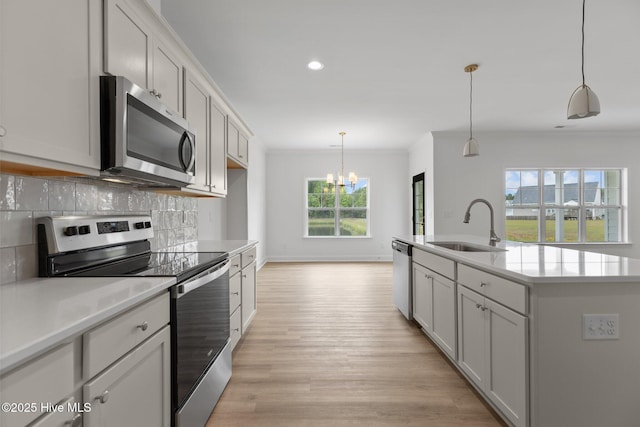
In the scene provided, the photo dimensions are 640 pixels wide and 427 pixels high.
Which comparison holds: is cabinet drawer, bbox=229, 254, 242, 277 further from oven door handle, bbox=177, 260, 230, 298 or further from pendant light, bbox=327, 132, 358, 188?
pendant light, bbox=327, 132, 358, 188

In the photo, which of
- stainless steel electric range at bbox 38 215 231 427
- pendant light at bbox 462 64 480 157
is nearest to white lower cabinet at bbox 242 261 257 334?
stainless steel electric range at bbox 38 215 231 427

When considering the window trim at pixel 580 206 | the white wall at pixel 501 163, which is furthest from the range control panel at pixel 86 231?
the window trim at pixel 580 206

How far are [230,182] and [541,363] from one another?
4.11 metres

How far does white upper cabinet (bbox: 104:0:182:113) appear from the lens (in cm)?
148

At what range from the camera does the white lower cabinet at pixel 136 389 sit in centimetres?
96

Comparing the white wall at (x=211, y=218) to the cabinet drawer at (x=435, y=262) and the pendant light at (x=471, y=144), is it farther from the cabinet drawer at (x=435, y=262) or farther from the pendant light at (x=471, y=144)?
the pendant light at (x=471, y=144)

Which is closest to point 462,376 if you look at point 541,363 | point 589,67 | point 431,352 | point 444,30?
point 431,352

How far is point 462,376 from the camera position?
7.55 feet

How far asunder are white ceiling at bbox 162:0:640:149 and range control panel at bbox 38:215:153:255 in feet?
5.22

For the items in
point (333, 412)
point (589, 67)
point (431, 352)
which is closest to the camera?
point (333, 412)

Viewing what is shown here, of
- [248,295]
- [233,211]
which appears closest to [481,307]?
[248,295]

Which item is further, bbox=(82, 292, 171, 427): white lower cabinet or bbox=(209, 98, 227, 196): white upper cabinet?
bbox=(209, 98, 227, 196): white upper cabinet

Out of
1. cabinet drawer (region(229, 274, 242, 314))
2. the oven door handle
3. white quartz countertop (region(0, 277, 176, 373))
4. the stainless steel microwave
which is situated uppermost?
the stainless steel microwave

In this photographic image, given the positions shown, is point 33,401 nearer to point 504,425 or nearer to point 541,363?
point 541,363
